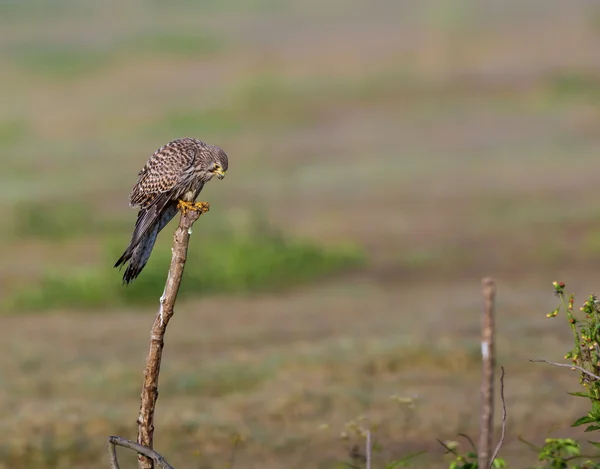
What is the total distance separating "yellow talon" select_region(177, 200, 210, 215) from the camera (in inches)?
264

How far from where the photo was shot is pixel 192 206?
7.00m

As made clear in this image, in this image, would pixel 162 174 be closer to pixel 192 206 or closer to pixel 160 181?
pixel 160 181

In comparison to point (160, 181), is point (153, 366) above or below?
below

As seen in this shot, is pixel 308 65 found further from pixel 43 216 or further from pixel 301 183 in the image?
pixel 43 216

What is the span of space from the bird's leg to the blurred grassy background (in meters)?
1.98

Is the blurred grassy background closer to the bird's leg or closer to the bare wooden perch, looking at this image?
the bare wooden perch

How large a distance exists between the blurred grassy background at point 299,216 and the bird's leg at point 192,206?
6.49ft

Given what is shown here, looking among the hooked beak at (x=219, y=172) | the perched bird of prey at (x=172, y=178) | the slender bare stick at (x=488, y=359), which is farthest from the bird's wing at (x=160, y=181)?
the slender bare stick at (x=488, y=359)

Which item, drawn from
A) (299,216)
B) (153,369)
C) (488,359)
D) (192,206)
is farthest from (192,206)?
(299,216)

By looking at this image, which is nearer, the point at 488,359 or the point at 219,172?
the point at 488,359

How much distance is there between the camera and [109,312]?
1492 centimetres

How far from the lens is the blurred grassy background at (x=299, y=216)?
10234mm

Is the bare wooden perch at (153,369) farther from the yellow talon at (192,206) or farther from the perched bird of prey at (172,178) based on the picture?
the perched bird of prey at (172,178)

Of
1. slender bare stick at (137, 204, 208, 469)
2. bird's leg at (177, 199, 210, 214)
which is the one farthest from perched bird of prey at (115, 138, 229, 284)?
slender bare stick at (137, 204, 208, 469)
